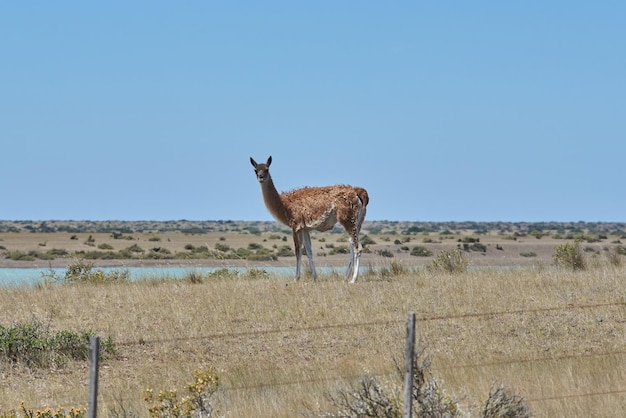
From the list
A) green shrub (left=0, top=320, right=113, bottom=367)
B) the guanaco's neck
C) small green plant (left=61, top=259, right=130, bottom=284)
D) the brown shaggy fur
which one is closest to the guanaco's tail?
the brown shaggy fur

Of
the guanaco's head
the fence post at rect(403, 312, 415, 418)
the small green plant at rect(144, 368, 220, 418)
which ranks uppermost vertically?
the guanaco's head

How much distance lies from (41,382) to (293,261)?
36518 mm

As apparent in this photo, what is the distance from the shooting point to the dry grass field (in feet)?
38.2

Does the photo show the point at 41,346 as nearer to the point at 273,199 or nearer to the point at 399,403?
the point at 399,403

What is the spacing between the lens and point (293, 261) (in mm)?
49938

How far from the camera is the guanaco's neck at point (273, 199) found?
21.8 metres

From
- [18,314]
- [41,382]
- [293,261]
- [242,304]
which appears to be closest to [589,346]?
[242,304]

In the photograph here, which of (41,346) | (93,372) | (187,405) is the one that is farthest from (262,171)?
(93,372)

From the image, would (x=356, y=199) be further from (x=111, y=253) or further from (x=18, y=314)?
(x=111, y=253)

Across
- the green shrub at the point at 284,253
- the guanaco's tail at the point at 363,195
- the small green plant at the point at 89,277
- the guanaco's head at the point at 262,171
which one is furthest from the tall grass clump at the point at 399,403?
the green shrub at the point at 284,253

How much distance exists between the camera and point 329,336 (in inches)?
623

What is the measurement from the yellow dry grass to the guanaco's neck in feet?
4.73

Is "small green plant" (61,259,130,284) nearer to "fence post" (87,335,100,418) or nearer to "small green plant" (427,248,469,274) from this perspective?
"small green plant" (427,248,469,274)

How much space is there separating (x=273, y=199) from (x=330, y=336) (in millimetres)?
6443
